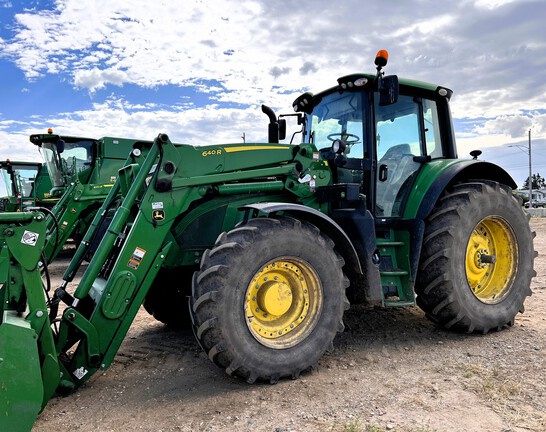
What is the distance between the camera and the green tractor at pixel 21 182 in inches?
601

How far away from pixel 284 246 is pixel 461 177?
8.23 ft

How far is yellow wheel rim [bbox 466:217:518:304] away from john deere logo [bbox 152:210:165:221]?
3122mm

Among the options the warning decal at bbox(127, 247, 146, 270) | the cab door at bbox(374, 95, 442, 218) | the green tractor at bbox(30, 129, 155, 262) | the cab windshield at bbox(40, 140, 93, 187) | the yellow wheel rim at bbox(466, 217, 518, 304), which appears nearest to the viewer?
the warning decal at bbox(127, 247, 146, 270)

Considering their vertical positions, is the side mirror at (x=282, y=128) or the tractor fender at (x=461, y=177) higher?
the side mirror at (x=282, y=128)

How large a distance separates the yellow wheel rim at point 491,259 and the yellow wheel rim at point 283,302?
203 cm

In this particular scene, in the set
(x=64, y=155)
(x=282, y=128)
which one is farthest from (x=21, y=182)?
(x=282, y=128)

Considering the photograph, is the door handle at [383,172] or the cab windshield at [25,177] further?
the cab windshield at [25,177]

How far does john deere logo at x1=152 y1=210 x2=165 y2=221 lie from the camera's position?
12.6ft

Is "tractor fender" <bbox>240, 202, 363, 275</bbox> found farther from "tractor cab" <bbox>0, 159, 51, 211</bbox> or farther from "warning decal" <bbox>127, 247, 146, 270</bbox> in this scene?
"tractor cab" <bbox>0, 159, 51, 211</bbox>

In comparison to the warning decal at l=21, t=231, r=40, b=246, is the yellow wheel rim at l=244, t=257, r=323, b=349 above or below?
below

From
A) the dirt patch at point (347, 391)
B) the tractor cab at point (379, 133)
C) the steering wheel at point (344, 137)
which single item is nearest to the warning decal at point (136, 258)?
the dirt patch at point (347, 391)

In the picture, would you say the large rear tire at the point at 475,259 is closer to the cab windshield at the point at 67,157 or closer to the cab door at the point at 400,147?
the cab door at the point at 400,147

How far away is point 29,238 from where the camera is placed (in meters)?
3.32

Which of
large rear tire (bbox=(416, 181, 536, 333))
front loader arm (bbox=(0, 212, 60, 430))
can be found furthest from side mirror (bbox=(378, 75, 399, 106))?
front loader arm (bbox=(0, 212, 60, 430))
